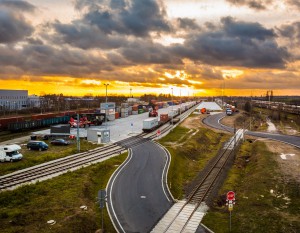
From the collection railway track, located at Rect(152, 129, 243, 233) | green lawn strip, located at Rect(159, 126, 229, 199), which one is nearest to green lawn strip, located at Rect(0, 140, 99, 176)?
green lawn strip, located at Rect(159, 126, 229, 199)

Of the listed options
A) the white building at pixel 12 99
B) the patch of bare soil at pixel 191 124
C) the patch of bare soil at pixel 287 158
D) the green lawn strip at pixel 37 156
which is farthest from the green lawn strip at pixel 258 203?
the white building at pixel 12 99

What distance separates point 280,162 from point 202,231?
29.5m

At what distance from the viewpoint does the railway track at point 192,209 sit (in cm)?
2436

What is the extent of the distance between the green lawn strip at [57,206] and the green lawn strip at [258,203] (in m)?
10.4

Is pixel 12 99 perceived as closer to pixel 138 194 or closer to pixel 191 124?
pixel 191 124

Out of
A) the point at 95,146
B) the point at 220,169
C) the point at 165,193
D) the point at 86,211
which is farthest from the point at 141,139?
the point at 86,211

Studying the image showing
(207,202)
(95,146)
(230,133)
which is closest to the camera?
(207,202)

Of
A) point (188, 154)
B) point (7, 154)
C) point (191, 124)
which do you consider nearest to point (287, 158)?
point (188, 154)

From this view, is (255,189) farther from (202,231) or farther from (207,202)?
(202,231)

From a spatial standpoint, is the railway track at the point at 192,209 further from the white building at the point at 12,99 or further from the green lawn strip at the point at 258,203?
the white building at the point at 12,99

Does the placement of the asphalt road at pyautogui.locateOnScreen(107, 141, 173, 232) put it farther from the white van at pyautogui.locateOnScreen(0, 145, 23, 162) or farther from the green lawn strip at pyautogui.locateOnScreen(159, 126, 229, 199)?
the white van at pyautogui.locateOnScreen(0, 145, 23, 162)

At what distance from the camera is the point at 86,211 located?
26.9m

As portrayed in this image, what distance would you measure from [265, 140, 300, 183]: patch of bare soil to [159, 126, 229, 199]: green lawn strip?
1173 cm

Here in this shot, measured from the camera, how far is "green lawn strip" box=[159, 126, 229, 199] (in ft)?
128
